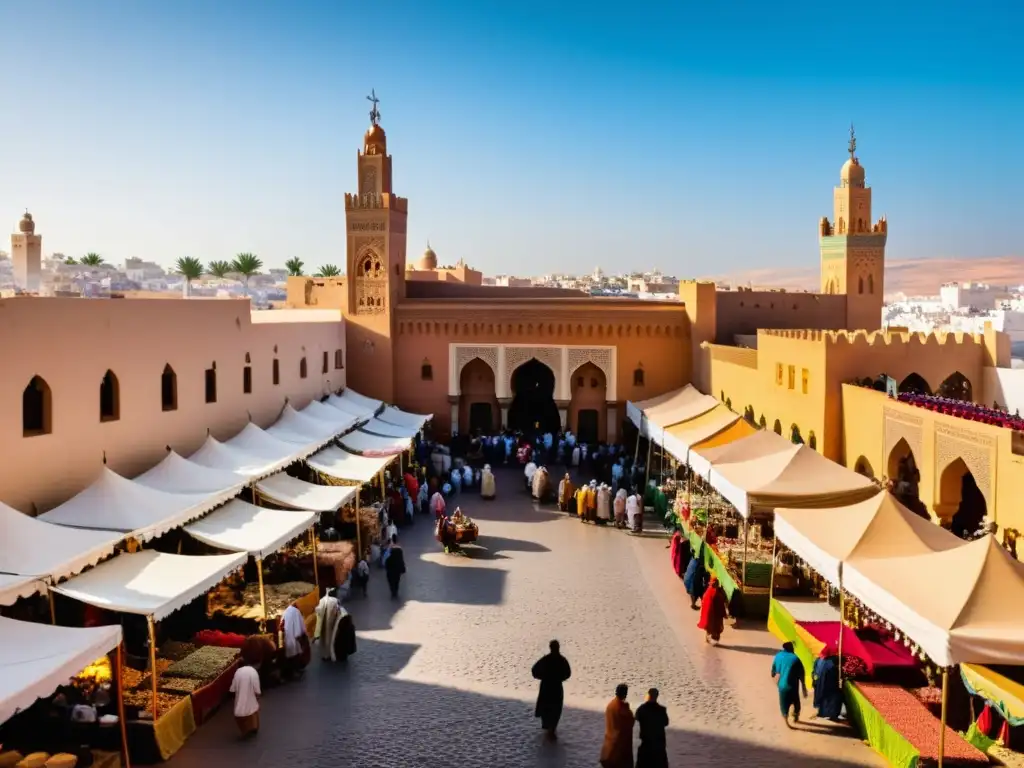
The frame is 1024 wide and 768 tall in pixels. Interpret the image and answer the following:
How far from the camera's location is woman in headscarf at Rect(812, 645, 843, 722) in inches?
348

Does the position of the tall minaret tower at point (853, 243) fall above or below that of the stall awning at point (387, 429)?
above

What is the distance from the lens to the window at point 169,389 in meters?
14.9

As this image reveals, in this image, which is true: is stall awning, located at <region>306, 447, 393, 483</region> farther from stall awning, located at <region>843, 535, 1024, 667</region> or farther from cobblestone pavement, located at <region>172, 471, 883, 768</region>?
stall awning, located at <region>843, 535, 1024, 667</region>

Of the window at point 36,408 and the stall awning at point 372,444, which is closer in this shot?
the window at point 36,408

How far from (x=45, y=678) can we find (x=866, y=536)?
7.61 meters

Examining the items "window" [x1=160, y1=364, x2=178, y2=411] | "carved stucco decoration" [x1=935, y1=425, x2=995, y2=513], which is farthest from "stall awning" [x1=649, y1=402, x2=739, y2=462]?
"window" [x1=160, y1=364, x2=178, y2=411]

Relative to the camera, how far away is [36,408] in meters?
11.9

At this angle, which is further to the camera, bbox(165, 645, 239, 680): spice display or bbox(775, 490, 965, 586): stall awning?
bbox(775, 490, 965, 586): stall awning

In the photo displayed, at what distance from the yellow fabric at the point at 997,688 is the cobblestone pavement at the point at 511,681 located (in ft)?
3.69

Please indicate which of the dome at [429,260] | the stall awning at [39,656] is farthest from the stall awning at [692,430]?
the dome at [429,260]

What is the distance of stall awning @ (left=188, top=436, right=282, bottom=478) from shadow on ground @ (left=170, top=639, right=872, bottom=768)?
514 centimetres

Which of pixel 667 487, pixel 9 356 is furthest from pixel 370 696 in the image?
pixel 667 487

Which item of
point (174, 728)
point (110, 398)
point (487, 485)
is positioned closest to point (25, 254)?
point (110, 398)

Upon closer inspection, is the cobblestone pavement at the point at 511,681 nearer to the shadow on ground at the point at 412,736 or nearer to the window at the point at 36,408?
the shadow on ground at the point at 412,736
